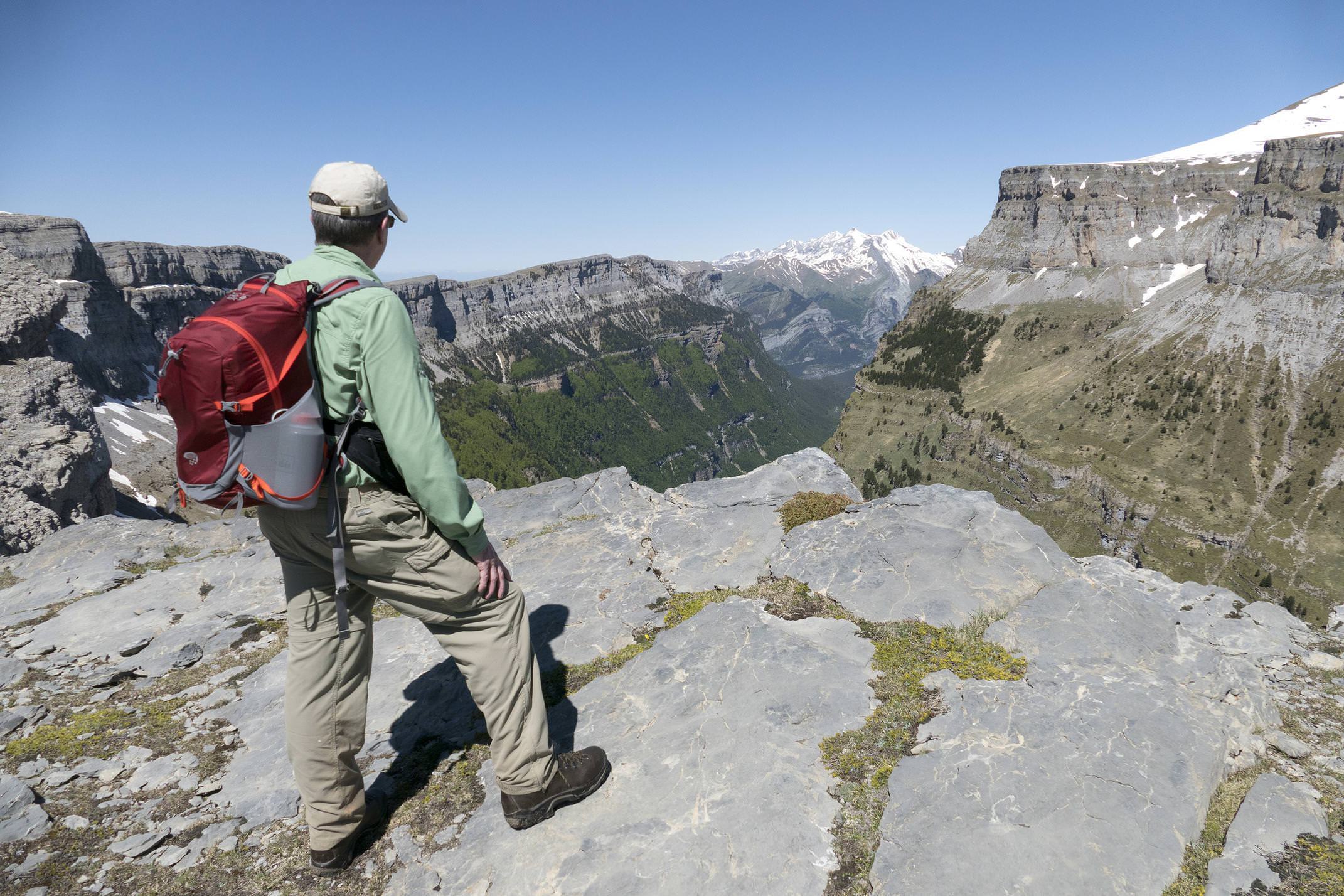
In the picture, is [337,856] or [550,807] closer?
[337,856]

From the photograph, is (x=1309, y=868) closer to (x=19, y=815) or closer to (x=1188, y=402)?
(x=19, y=815)

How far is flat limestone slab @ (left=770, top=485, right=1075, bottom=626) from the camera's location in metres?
7.97

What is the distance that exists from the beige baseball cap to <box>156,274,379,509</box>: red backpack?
72 cm

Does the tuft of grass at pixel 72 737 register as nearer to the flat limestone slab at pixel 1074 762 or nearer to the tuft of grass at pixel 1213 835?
the flat limestone slab at pixel 1074 762

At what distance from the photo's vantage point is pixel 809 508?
10953mm

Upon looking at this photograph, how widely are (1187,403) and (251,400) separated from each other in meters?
185

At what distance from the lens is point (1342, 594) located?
9319 cm

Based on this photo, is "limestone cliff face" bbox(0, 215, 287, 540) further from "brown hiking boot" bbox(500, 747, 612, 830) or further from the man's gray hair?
"brown hiking boot" bbox(500, 747, 612, 830)

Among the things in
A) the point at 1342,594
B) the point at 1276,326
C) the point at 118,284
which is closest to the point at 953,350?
the point at 1276,326

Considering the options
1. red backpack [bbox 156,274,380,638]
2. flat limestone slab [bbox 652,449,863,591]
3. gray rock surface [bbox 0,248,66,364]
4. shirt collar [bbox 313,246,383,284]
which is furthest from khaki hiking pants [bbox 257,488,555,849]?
gray rock surface [bbox 0,248,66,364]

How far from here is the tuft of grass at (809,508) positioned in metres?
10.8

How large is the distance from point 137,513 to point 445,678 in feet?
246

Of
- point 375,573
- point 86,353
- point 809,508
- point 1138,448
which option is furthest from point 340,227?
point 1138,448

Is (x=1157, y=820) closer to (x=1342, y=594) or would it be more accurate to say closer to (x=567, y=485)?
(x=567, y=485)
